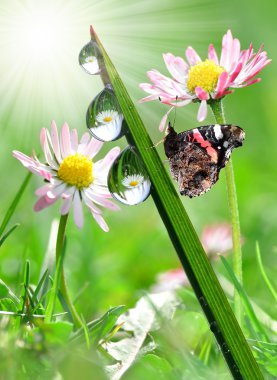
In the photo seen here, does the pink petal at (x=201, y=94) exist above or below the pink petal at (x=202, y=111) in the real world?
above

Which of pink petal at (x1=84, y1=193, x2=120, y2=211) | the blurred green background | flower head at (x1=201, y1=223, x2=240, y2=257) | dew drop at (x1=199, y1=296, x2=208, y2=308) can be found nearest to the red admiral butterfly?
pink petal at (x1=84, y1=193, x2=120, y2=211)

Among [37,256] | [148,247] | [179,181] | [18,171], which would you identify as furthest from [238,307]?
[18,171]

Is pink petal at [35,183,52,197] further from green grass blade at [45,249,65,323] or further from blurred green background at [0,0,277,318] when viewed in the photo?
blurred green background at [0,0,277,318]

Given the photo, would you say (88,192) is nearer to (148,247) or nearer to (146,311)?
(146,311)

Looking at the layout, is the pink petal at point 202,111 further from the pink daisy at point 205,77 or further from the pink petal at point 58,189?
the pink petal at point 58,189

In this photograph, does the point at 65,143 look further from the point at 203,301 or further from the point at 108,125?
the point at 203,301

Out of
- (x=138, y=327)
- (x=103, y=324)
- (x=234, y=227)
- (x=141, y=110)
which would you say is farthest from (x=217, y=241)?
(x=141, y=110)

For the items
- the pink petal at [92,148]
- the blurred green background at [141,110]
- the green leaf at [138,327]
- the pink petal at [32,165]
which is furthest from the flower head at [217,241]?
the pink petal at [32,165]
